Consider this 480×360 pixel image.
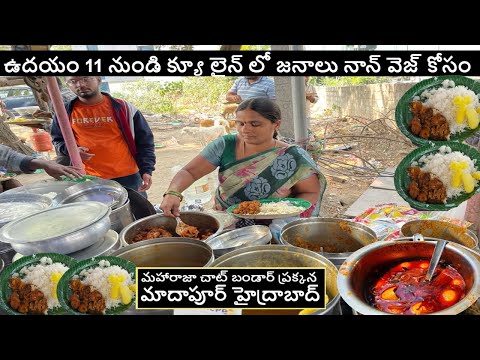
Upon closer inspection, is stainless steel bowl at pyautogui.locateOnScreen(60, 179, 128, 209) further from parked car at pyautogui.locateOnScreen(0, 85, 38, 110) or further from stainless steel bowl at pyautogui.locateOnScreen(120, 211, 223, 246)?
parked car at pyautogui.locateOnScreen(0, 85, 38, 110)

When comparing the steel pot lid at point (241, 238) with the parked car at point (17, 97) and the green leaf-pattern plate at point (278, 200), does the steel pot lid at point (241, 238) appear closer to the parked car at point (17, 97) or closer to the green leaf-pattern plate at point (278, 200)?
the green leaf-pattern plate at point (278, 200)

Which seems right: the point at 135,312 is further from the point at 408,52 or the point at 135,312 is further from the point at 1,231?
the point at 408,52

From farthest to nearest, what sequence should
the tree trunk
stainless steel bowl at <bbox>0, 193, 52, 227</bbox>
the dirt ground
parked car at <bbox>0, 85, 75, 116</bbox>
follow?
the tree trunk < parked car at <bbox>0, 85, 75, 116</bbox> < the dirt ground < stainless steel bowl at <bbox>0, 193, 52, 227</bbox>

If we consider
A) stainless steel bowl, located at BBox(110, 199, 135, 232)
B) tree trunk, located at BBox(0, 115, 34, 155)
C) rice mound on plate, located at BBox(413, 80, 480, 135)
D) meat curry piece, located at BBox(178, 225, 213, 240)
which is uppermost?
rice mound on plate, located at BBox(413, 80, 480, 135)

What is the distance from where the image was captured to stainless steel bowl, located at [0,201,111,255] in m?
1.36

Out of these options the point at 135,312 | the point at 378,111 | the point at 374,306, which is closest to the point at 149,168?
the point at 135,312

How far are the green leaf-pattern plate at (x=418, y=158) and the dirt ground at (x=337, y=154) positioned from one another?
1.93 ft

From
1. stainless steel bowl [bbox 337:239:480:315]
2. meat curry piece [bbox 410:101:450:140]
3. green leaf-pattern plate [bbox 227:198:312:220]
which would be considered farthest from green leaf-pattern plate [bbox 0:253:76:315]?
meat curry piece [bbox 410:101:450:140]

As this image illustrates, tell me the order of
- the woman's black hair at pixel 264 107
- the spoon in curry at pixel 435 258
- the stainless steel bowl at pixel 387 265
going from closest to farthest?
the stainless steel bowl at pixel 387 265 → the spoon in curry at pixel 435 258 → the woman's black hair at pixel 264 107

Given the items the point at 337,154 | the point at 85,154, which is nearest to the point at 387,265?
the point at 337,154

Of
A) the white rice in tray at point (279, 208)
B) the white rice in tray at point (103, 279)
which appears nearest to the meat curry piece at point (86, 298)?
the white rice in tray at point (103, 279)

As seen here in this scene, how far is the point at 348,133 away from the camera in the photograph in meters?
2.72

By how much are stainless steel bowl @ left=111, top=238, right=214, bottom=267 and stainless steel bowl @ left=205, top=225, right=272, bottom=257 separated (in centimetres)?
6

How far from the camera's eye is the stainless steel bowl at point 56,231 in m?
1.36
